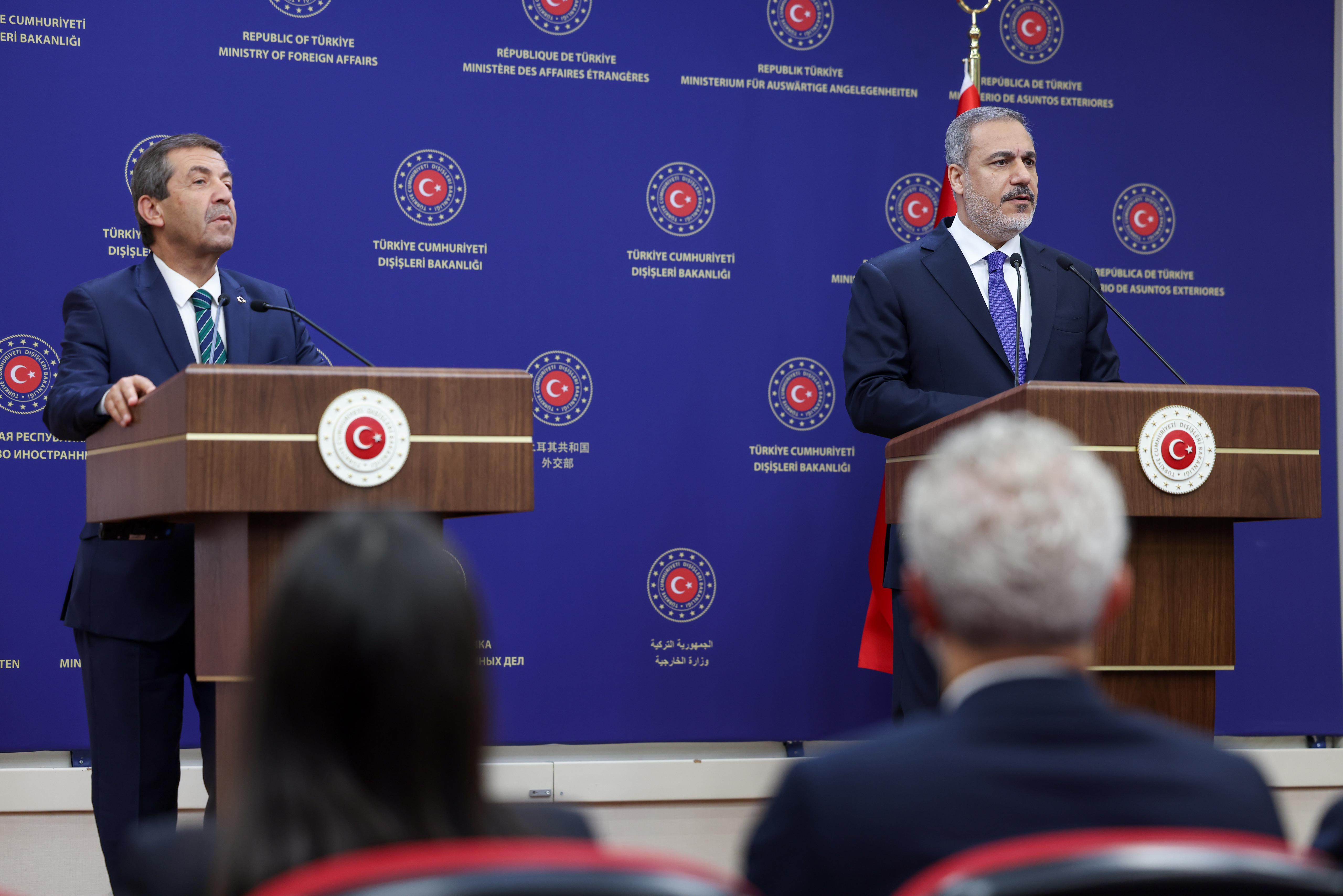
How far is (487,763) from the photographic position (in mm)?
1062

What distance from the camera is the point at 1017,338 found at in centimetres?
327

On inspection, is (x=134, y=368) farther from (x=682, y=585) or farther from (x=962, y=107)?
(x=962, y=107)

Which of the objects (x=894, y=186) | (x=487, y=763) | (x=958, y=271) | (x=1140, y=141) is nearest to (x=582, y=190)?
(x=894, y=186)

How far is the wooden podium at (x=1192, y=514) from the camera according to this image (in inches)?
106

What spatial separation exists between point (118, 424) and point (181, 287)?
1.92ft

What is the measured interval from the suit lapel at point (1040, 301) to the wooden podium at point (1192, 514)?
69 centimetres

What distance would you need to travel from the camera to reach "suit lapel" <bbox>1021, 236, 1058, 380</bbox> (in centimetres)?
345

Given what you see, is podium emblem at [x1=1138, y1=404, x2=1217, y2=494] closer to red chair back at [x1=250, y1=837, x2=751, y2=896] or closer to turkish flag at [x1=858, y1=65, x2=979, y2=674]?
turkish flag at [x1=858, y1=65, x2=979, y2=674]

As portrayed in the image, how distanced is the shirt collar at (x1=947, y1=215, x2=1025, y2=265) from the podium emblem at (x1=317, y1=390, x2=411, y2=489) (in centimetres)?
191

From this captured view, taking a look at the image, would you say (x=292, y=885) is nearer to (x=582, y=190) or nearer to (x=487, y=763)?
(x=487, y=763)

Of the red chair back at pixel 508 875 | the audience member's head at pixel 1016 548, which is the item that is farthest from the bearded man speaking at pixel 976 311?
the red chair back at pixel 508 875

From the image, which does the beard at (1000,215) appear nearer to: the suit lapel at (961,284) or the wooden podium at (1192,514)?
the suit lapel at (961,284)

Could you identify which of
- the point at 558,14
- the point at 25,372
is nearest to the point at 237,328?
the point at 25,372

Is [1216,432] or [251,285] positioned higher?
[251,285]
